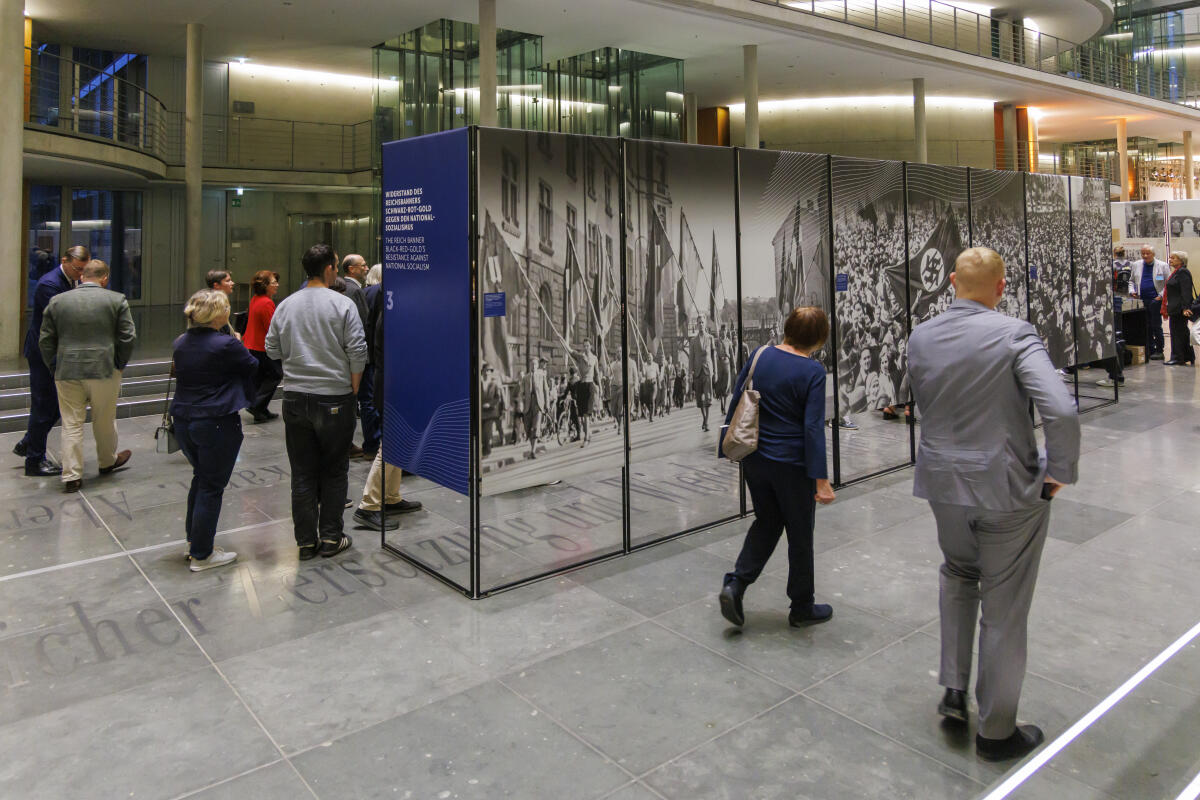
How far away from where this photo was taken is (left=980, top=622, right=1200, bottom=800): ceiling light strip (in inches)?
111

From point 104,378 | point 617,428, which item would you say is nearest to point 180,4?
point 104,378

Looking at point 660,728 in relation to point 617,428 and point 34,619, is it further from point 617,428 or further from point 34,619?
point 34,619

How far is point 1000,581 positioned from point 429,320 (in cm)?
311


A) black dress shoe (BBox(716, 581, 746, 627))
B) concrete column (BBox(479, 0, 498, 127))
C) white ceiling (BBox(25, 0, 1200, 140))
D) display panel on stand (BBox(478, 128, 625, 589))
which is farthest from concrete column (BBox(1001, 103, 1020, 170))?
black dress shoe (BBox(716, 581, 746, 627))

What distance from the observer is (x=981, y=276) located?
304cm

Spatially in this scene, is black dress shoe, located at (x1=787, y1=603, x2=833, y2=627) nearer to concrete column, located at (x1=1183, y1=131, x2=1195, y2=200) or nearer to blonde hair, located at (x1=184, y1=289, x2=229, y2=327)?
blonde hair, located at (x1=184, y1=289, x2=229, y2=327)

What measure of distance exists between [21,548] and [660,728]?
4.27m

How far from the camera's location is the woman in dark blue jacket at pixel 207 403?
478 cm

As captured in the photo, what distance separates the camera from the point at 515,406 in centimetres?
472

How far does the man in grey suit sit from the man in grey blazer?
5971 millimetres

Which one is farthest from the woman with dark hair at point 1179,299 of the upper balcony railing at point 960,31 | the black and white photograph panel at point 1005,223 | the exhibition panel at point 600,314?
the upper balcony railing at point 960,31

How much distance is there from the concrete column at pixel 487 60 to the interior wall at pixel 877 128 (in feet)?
46.3

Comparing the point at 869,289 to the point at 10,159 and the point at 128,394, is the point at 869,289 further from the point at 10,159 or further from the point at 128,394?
the point at 10,159

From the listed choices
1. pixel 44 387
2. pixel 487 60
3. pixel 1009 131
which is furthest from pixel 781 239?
pixel 1009 131
